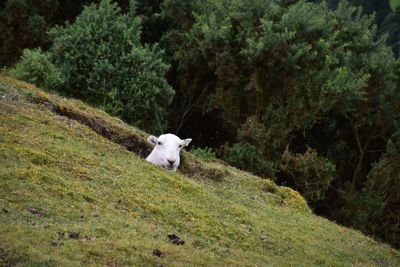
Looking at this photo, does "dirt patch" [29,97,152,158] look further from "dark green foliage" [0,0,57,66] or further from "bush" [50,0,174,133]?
"dark green foliage" [0,0,57,66]

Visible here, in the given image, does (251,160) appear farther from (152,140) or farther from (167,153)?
(167,153)

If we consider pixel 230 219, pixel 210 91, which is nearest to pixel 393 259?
pixel 230 219

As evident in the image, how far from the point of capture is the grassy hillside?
27.9 ft

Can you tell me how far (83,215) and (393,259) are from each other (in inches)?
317

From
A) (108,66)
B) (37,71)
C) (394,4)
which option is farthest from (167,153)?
(394,4)

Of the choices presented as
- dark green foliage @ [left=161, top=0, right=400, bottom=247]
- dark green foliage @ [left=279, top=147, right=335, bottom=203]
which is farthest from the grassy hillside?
dark green foliage @ [left=161, top=0, right=400, bottom=247]

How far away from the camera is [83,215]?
31.8 ft

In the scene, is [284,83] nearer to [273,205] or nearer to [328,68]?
[328,68]

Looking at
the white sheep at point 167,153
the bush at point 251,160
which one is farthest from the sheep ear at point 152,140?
the bush at point 251,160

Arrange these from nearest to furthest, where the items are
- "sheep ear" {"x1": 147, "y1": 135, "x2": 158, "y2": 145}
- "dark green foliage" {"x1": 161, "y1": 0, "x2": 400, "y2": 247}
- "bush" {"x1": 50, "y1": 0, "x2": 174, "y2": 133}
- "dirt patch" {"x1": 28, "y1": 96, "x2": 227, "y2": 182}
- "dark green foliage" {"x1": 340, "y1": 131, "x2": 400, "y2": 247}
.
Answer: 1. "sheep ear" {"x1": 147, "y1": 135, "x2": 158, "y2": 145}
2. "dirt patch" {"x1": 28, "y1": 96, "x2": 227, "y2": 182}
3. "bush" {"x1": 50, "y1": 0, "x2": 174, "y2": 133}
4. "dark green foliage" {"x1": 161, "y1": 0, "x2": 400, "y2": 247}
5. "dark green foliage" {"x1": 340, "y1": 131, "x2": 400, "y2": 247}

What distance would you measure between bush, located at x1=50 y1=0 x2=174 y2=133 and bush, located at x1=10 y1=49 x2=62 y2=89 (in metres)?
0.98

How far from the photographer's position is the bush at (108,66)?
22547 mm

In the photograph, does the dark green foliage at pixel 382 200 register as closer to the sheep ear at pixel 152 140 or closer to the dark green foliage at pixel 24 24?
the sheep ear at pixel 152 140

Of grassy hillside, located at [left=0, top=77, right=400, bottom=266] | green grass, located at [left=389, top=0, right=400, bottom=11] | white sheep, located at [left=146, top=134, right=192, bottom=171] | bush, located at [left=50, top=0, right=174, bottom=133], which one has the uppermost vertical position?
green grass, located at [left=389, top=0, right=400, bottom=11]
